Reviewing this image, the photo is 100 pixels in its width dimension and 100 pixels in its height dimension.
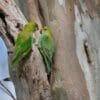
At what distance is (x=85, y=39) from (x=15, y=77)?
0.25m

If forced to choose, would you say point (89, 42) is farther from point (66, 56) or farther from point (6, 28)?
point (6, 28)

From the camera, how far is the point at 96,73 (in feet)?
3.11

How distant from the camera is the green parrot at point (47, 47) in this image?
930mm

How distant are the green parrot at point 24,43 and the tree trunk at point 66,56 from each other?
0.02m

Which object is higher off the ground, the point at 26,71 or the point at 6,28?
the point at 6,28

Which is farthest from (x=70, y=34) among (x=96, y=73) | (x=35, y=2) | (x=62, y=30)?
(x=35, y=2)

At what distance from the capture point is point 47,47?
930 millimetres

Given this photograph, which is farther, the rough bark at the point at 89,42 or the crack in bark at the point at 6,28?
the crack in bark at the point at 6,28

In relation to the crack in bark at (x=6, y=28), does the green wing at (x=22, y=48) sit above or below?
below

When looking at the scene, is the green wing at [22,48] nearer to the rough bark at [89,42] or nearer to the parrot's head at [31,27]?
the parrot's head at [31,27]

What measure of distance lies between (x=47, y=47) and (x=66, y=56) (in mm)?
63

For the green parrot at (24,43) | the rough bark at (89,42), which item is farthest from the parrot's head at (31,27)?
the rough bark at (89,42)

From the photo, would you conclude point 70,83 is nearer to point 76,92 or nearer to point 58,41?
point 76,92

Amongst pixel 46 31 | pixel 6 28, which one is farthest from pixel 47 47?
pixel 6 28
